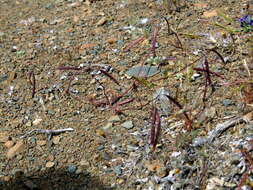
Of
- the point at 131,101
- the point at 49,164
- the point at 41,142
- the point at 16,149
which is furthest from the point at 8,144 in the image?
the point at 131,101

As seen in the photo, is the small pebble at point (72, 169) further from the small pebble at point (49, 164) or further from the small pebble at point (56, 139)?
the small pebble at point (56, 139)

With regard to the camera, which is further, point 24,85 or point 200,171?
point 24,85

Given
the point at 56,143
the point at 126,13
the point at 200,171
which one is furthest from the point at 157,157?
the point at 126,13

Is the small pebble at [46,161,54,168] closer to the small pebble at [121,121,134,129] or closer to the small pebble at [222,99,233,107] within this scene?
the small pebble at [121,121,134,129]

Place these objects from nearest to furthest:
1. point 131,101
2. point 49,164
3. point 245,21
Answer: point 49,164, point 131,101, point 245,21

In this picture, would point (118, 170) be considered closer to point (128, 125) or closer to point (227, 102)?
point (128, 125)

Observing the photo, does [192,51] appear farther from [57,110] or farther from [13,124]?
[13,124]

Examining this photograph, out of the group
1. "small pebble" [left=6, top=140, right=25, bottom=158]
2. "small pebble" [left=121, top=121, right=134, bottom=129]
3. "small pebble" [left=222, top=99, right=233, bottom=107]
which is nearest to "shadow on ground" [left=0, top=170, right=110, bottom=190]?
"small pebble" [left=6, top=140, right=25, bottom=158]
